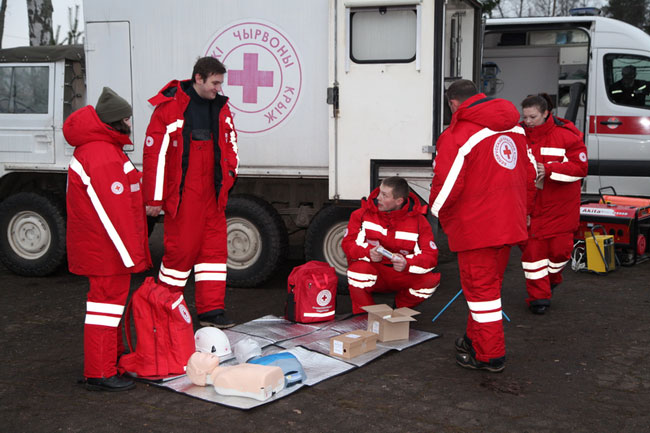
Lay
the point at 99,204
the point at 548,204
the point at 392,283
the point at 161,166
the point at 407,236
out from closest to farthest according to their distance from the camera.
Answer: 1. the point at 99,204
2. the point at 161,166
3. the point at 407,236
4. the point at 392,283
5. the point at 548,204

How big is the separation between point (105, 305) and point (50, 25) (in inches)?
376

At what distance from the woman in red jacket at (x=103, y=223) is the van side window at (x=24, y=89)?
11.0 ft

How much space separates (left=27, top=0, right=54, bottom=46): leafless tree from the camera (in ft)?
37.7

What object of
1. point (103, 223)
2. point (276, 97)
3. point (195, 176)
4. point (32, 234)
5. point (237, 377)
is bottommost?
point (237, 377)

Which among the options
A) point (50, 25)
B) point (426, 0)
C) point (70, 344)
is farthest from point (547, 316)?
point (50, 25)

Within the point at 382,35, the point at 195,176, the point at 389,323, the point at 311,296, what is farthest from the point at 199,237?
the point at 382,35

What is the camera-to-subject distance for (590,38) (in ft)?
28.3

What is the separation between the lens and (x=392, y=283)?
17.3ft

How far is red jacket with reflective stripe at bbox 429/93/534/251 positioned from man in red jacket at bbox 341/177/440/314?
2.99ft

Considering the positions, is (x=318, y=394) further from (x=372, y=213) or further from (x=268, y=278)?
(x=268, y=278)

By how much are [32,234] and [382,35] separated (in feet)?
13.6

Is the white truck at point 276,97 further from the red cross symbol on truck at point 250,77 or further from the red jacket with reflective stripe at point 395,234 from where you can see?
the red jacket with reflective stripe at point 395,234

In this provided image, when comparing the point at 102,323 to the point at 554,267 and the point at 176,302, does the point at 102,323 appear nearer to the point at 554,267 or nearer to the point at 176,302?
the point at 176,302

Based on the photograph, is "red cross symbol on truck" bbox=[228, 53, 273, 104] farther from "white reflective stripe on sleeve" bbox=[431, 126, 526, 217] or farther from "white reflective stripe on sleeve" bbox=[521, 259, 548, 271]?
"white reflective stripe on sleeve" bbox=[521, 259, 548, 271]
